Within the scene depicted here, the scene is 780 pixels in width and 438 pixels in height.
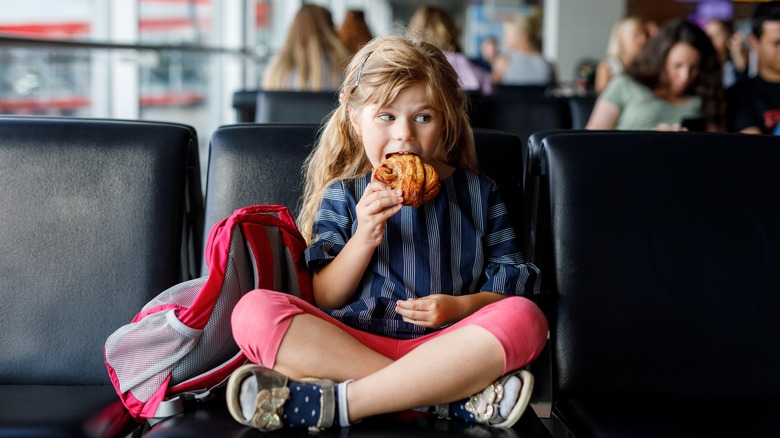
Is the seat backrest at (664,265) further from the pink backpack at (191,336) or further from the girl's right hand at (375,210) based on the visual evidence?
the pink backpack at (191,336)

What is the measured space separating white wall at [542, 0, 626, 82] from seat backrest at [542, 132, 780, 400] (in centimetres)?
1108

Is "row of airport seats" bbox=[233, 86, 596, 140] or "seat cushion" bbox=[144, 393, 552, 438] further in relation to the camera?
"row of airport seats" bbox=[233, 86, 596, 140]

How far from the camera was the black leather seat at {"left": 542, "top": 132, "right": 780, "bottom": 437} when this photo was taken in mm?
1771

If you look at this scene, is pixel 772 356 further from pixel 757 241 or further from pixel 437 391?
pixel 437 391

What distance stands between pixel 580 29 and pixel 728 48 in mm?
6055

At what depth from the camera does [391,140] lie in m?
1.80

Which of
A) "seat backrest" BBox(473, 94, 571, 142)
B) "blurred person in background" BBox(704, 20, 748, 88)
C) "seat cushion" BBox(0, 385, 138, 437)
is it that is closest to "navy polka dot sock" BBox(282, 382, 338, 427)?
"seat cushion" BBox(0, 385, 138, 437)

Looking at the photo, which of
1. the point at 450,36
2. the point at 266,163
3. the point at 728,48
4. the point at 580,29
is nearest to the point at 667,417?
the point at 266,163

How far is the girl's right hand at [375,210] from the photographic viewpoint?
164cm

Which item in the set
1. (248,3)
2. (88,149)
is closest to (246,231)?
(88,149)

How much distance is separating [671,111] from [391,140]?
79.5 inches

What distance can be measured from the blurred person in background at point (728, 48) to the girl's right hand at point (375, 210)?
16.9ft

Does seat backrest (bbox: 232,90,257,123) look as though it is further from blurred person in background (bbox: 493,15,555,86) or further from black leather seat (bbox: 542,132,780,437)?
blurred person in background (bbox: 493,15,555,86)

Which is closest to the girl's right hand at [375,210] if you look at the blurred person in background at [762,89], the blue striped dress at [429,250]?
the blue striped dress at [429,250]
